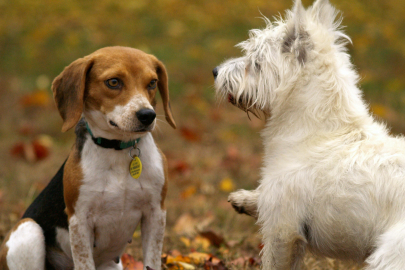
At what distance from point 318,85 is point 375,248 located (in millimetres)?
1076

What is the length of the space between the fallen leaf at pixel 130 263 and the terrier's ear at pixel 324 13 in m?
2.43

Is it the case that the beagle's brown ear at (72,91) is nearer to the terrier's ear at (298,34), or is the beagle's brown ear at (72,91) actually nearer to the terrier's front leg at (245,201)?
the terrier's front leg at (245,201)

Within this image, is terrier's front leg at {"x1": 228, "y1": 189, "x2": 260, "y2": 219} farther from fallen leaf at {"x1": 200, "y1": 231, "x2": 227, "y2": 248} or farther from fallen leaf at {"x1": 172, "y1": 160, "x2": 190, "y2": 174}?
fallen leaf at {"x1": 172, "y1": 160, "x2": 190, "y2": 174}

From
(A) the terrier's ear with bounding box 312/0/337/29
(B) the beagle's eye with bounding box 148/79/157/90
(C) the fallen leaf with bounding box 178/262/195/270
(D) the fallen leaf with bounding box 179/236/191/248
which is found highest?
(A) the terrier's ear with bounding box 312/0/337/29

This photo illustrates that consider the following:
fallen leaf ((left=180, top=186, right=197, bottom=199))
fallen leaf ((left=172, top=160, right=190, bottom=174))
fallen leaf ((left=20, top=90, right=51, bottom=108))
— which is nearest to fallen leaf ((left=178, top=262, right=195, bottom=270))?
fallen leaf ((left=180, top=186, right=197, bottom=199))

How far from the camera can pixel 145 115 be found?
333 centimetres

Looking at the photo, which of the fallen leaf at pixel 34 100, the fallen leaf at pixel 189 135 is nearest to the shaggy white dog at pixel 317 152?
the fallen leaf at pixel 189 135

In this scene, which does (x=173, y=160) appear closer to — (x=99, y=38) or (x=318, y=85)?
(x=318, y=85)

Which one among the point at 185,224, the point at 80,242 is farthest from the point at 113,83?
the point at 185,224

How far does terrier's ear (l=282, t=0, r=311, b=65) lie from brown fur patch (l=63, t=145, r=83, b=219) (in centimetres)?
172

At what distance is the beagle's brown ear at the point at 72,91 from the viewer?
3428mm

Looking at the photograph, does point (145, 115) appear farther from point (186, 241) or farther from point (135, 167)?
point (186, 241)

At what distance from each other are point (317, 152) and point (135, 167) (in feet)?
4.30

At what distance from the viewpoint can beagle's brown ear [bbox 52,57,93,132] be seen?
3.43m
